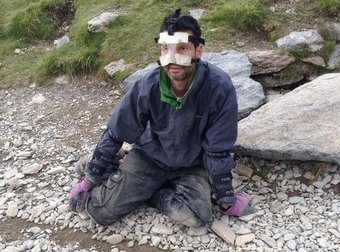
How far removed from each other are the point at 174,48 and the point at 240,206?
1870 mm

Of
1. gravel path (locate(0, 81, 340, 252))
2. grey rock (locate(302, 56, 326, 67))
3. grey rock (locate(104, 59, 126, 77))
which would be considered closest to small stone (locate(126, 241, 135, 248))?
gravel path (locate(0, 81, 340, 252))

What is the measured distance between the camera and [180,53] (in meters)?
4.67

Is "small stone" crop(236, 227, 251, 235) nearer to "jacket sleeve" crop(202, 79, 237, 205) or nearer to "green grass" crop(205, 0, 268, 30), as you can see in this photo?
"jacket sleeve" crop(202, 79, 237, 205)

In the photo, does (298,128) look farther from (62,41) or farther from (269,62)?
(62,41)

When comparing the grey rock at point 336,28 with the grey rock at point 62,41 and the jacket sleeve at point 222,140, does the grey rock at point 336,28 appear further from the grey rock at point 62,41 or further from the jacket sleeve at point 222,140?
the grey rock at point 62,41

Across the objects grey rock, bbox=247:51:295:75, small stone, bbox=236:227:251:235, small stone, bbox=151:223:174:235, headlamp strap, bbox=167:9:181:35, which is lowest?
small stone, bbox=236:227:251:235

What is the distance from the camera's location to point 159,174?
555 centimetres

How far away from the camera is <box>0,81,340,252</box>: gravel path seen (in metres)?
5.17

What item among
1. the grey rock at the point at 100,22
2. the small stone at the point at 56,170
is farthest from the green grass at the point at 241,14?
the small stone at the point at 56,170

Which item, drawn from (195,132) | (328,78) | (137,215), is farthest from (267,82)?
(137,215)

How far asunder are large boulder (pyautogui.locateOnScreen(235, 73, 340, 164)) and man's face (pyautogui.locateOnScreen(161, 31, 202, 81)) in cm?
144

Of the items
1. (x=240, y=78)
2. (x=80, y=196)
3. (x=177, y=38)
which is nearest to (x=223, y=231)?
(x=80, y=196)

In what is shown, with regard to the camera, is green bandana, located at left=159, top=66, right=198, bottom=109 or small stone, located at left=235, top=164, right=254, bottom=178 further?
small stone, located at left=235, top=164, right=254, bottom=178

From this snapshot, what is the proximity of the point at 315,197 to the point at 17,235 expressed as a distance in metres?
3.29
